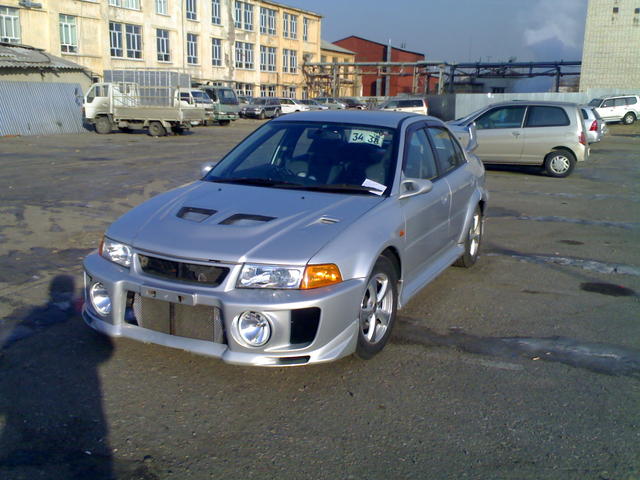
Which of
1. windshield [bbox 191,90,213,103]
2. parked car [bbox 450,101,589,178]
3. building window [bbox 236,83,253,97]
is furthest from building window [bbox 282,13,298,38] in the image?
parked car [bbox 450,101,589,178]

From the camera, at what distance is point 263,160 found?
5.28 metres

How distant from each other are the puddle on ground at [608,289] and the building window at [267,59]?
60236 mm

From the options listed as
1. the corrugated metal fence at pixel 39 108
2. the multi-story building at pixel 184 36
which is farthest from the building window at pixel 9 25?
the corrugated metal fence at pixel 39 108

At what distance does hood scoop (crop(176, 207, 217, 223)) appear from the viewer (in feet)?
13.7

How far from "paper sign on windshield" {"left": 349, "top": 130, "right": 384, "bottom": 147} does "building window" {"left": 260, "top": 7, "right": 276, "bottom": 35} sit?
60.9 meters

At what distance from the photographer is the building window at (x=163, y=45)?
1975 inches

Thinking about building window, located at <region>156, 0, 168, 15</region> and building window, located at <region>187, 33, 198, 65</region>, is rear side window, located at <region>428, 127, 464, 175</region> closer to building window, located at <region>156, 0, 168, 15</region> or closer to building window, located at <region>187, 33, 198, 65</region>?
building window, located at <region>156, 0, 168, 15</region>

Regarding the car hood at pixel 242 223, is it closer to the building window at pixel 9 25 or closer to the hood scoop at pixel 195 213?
the hood scoop at pixel 195 213

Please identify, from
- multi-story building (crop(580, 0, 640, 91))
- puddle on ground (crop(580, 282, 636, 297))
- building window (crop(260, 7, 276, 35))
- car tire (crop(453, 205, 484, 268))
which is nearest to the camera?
puddle on ground (crop(580, 282, 636, 297))

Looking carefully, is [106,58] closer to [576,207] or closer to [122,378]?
[576,207]

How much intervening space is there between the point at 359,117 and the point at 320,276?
86.8 inches

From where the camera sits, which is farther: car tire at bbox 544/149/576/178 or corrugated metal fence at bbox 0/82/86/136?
corrugated metal fence at bbox 0/82/86/136

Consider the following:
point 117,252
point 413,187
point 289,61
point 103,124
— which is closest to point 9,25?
point 103,124

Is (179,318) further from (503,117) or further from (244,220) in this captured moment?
(503,117)
